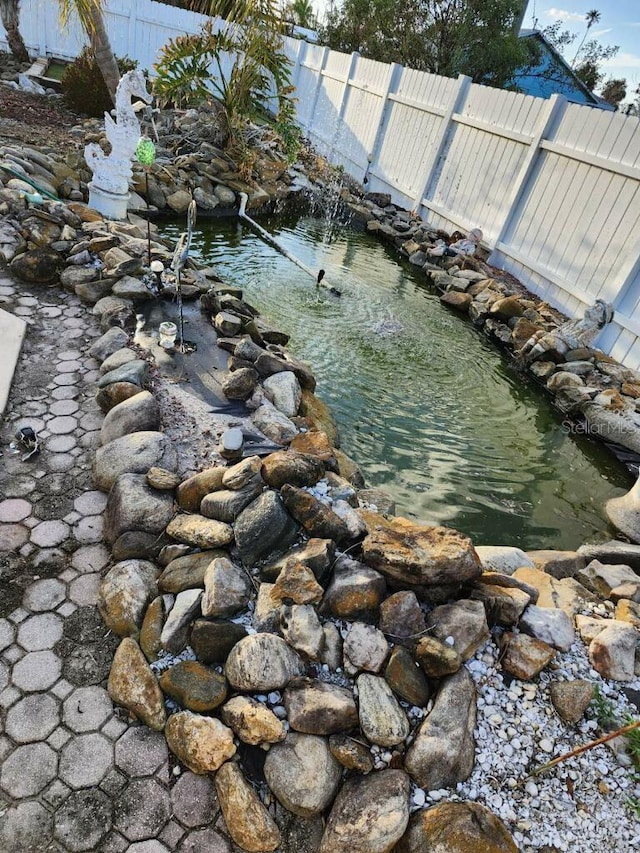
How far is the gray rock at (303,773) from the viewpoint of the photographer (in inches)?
74.9

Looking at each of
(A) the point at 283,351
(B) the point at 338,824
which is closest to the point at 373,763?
(B) the point at 338,824

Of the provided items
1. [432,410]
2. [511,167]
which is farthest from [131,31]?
[432,410]

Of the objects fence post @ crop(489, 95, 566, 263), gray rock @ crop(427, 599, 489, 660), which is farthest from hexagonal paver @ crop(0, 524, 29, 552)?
fence post @ crop(489, 95, 566, 263)

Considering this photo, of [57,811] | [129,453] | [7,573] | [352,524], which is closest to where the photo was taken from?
[57,811]

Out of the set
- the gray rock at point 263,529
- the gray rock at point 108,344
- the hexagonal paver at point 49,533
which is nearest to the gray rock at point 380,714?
the gray rock at point 263,529

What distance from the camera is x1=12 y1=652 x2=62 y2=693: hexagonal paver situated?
2.16 metres

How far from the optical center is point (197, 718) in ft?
6.74

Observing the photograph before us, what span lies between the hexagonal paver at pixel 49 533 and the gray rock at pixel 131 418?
2.02 feet

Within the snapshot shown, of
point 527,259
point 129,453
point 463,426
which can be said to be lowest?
point 463,426

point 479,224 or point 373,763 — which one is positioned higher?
point 479,224

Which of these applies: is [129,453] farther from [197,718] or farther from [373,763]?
[373,763]

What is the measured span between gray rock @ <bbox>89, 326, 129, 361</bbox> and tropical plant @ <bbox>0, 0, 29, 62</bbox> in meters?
13.5

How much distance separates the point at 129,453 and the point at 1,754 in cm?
151

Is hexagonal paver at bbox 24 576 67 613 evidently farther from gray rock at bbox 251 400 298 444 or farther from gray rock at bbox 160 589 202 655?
gray rock at bbox 251 400 298 444
